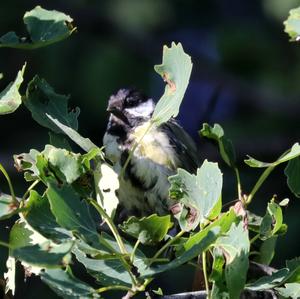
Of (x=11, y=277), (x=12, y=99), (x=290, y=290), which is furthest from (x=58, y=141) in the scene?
(x=290, y=290)

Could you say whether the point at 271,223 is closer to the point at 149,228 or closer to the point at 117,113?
the point at 149,228

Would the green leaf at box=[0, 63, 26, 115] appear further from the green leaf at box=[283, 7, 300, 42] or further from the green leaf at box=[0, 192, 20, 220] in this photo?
the green leaf at box=[283, 7, 300, 42]

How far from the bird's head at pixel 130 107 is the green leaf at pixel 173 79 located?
3.74 feet

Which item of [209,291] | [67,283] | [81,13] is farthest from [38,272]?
[81,13]

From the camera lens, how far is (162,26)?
6.45 meters

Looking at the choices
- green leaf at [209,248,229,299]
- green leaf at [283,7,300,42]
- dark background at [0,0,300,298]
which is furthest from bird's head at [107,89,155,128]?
dark background at [0,0,300,298]

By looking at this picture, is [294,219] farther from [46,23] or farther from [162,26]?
[46,23]

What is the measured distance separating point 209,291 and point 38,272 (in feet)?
1.10

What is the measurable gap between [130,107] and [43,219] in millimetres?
1614

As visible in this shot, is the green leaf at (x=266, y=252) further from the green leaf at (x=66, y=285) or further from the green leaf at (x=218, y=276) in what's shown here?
the green leaf at (x=66, y=285)

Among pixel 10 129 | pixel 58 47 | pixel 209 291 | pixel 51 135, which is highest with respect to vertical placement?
pixel 51 135

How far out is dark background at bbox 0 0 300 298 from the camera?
5328 mm

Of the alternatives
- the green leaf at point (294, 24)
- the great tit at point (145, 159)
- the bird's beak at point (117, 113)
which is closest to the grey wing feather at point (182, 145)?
the great tit at point (145, 159)

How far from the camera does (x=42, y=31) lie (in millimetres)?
1969
